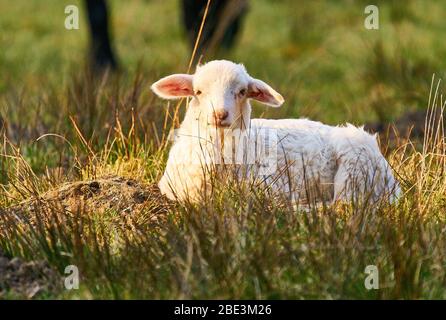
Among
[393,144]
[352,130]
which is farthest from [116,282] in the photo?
[393,144]

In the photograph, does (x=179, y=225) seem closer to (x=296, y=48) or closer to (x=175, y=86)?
(x=175, y=86)

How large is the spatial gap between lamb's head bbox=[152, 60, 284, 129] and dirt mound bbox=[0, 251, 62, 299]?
1.23m

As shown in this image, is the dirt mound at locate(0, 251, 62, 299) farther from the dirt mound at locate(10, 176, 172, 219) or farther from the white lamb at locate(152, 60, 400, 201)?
Answer: the white lamb at locate(152, 60, 400, 201)

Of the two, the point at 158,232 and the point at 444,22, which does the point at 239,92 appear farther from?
the point at 444,22

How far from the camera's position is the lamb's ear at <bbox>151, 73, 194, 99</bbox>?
6176mm

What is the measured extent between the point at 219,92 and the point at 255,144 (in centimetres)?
35

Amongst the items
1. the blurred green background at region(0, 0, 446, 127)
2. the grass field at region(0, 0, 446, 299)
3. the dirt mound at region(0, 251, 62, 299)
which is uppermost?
the blurred green background at region(0, 0, 446, 127)

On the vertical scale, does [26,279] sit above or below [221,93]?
below

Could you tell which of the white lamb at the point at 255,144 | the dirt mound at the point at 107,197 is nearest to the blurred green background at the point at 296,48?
the white lamb at the point at 255,144

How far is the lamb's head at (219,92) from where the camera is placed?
586 cm

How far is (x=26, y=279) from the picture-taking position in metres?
5.17

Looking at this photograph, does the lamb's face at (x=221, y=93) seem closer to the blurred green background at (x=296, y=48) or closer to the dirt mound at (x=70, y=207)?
the dirt mound at (x=70, y=207)

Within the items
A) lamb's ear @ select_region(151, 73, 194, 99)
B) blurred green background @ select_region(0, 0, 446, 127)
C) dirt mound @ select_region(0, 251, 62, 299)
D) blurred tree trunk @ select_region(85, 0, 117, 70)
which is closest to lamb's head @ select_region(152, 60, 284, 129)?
lamb's ear @ select_region(151, 73, 194, 99)

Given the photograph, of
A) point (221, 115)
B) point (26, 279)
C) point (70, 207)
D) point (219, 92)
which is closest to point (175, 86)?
point (219, 92)
